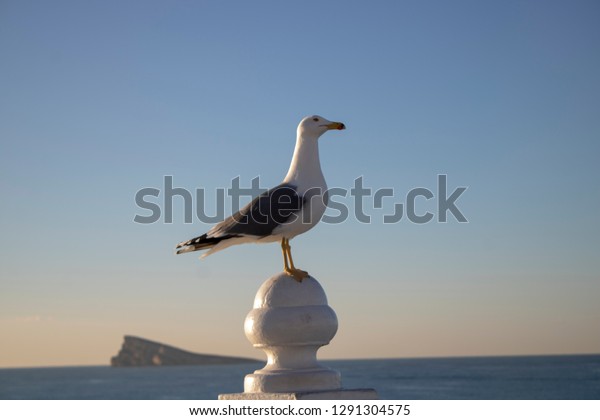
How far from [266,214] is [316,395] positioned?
2.46 m

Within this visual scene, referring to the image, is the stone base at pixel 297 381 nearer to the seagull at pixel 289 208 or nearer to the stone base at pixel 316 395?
the stone base at pixel 316 395

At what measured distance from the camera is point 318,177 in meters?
9.22

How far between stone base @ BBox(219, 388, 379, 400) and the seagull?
1.86m

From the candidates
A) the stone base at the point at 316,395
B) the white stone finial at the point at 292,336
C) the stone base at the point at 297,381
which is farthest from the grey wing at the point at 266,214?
the stone base at the point at 316,395

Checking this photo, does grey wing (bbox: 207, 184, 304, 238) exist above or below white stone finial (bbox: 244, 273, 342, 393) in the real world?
above

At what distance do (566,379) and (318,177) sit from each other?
136 m

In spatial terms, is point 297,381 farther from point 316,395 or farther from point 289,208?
point 289,208

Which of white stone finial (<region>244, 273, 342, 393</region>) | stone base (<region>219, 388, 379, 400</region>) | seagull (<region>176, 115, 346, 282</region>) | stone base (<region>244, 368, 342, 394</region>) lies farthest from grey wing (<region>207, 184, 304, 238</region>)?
stone base (<region>219, 388, 379, 400</region>)

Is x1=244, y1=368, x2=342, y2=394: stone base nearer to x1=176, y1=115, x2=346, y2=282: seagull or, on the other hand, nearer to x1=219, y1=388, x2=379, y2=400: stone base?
x1=219, y1=388, x2=379, y2=400: stone base

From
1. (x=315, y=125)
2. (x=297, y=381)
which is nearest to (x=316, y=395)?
(x=297, y=381)

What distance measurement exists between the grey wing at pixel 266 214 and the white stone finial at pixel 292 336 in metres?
1.56

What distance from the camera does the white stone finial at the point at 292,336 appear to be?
7.40 metres

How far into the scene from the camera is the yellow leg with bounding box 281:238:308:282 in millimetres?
7817
